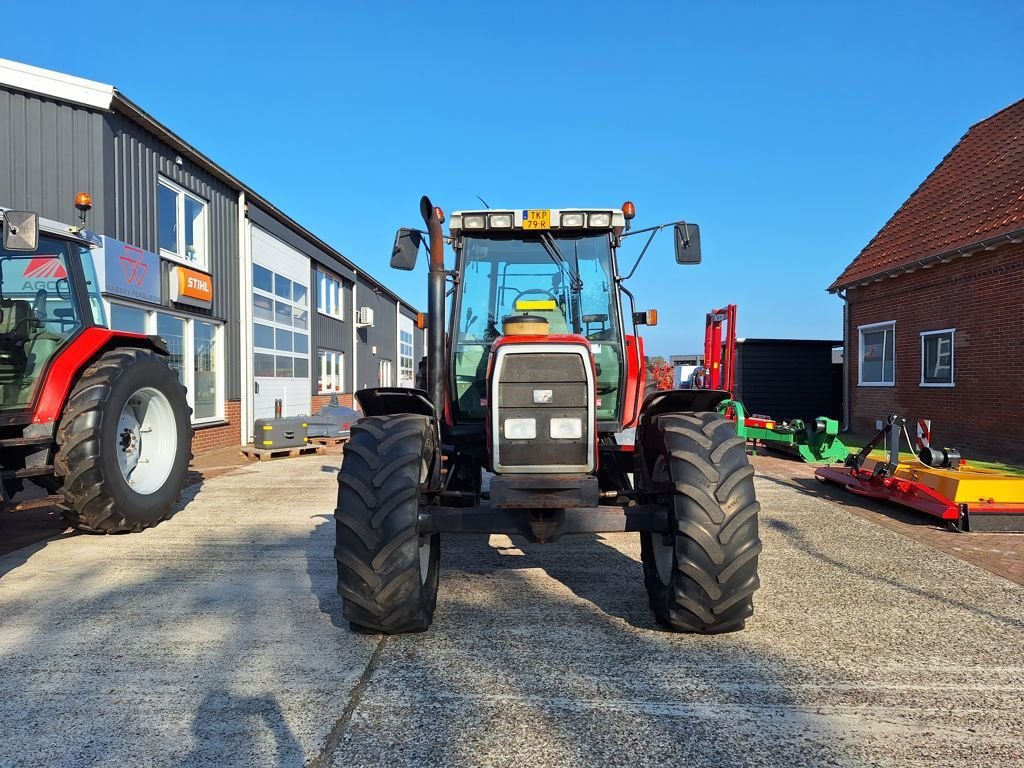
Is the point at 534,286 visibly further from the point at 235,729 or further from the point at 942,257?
the point at 942,257

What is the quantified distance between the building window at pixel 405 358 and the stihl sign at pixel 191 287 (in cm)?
1723

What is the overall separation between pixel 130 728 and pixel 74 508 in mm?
3038

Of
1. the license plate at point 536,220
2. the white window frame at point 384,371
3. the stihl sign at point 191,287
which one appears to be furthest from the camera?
the white window frame at point 384,371

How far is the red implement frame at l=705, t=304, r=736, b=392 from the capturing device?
11953mm

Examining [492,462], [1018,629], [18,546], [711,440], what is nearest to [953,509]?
[1018,629]

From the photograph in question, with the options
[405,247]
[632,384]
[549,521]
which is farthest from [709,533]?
[405,247]

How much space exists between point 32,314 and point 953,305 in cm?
1242

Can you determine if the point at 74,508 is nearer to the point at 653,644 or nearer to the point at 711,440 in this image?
the point at 653,644

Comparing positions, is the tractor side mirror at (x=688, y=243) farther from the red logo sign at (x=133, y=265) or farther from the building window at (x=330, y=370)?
the building window at (x=330, y=370)

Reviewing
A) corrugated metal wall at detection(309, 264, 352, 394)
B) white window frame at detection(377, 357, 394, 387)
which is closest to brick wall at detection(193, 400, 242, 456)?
corrugated metal wall at detection(309, 264, 352, 394)

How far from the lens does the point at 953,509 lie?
217 inches

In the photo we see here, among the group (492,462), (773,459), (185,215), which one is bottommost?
(773,459)

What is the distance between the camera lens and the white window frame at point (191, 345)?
9680mm

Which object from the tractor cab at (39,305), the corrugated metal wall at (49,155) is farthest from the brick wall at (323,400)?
the tractor cab at (39,305)
